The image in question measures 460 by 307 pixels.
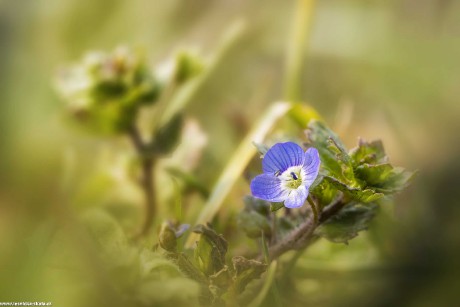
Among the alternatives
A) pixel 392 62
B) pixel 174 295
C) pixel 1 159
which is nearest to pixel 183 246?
pixel 174 295

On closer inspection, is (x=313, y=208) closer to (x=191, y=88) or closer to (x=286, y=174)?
(x=286, y=174)

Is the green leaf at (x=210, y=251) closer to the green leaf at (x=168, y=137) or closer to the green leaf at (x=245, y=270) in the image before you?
the green leaf at (x=245, y=270)

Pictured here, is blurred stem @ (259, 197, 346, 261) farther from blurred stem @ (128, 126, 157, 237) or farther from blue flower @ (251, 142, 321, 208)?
blurred stem @ (128, 126, 157, 237)

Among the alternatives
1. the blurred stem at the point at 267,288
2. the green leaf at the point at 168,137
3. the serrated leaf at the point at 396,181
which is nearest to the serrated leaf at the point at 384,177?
the serrated leaf at the point at 396,181

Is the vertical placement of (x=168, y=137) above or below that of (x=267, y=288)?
above

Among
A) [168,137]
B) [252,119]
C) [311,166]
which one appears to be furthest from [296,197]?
[252,119]

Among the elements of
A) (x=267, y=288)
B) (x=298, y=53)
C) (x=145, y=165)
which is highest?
(x=298, y=53)

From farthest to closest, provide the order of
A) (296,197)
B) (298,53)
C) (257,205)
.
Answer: (298,53) → (257,205) → (296,197)
